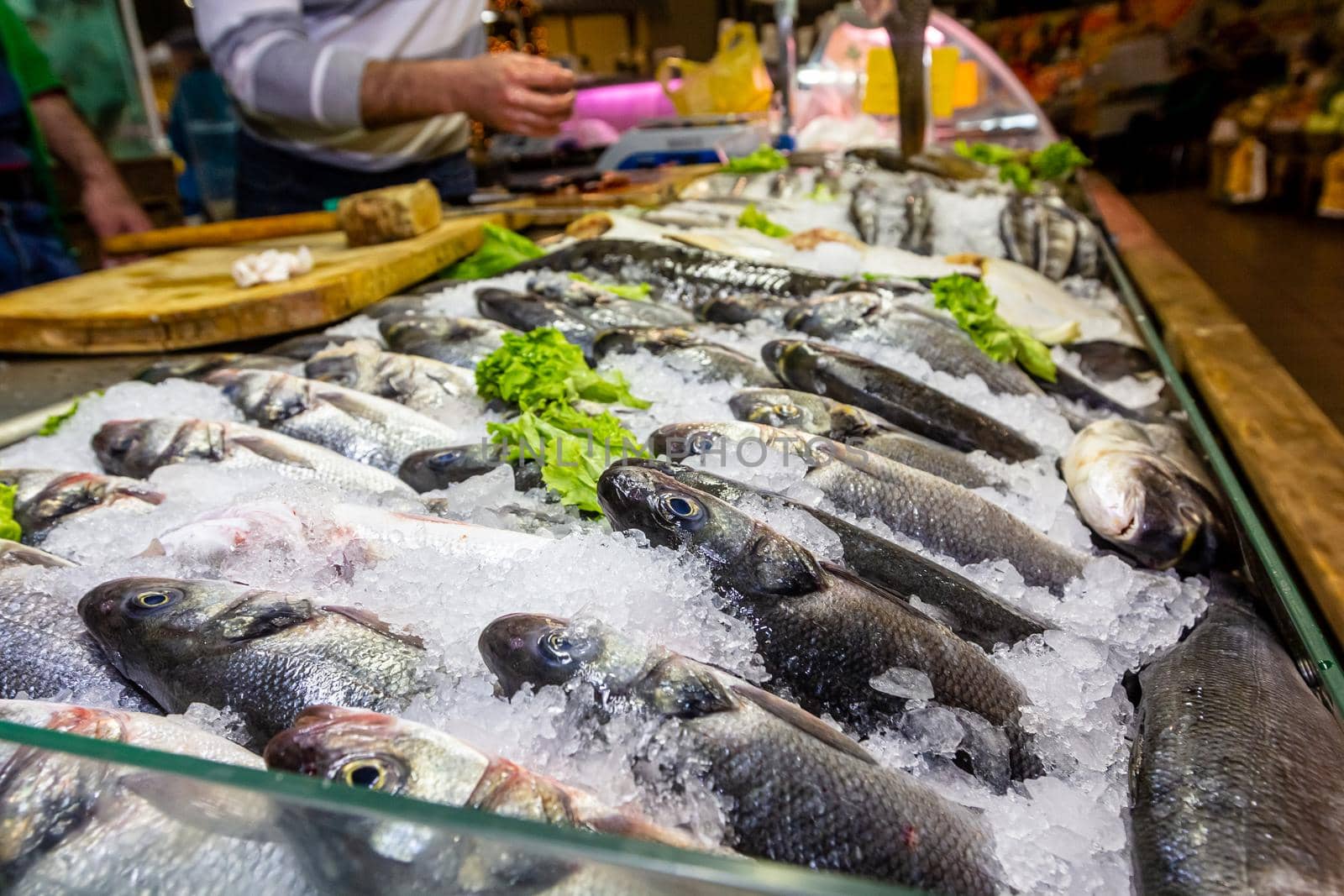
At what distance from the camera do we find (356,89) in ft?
12.8

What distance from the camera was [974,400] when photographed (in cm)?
229

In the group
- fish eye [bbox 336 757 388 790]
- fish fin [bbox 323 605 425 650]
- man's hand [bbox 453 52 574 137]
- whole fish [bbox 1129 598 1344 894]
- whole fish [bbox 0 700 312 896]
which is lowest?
whole fish [bbox 1129 598 1344 894]

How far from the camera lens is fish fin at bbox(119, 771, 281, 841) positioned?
0.64 m

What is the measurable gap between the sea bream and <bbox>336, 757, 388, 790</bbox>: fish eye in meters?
1.50

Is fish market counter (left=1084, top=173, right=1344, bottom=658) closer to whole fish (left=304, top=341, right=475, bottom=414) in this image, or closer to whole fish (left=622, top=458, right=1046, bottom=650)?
whole fish (left=622, top=458, right=1046, bottom=650)

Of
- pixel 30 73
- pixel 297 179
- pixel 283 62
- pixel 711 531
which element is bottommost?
pixel 711 531

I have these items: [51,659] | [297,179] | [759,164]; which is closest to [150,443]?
[51,659]

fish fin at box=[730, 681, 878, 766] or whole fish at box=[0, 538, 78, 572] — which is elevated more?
whole fish at box=[0, 538, 78, 572]

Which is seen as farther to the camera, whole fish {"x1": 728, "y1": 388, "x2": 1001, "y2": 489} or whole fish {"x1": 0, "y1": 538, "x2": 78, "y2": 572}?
whole fish {"x1": 728, "y1": 388, "x2": 1001, "y2": 489}

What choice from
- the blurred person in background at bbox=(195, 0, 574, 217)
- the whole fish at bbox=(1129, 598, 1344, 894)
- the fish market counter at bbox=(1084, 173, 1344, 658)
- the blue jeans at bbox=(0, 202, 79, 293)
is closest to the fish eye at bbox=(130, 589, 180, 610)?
the whole fish at bbox=(1129, 598, 1344, 894)

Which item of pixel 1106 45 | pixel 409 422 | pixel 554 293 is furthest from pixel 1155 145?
pixel 409 422

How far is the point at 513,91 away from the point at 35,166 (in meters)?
3.62

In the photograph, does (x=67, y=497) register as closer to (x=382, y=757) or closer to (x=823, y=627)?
(x=382, y=757)

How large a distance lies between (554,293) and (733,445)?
145cm
